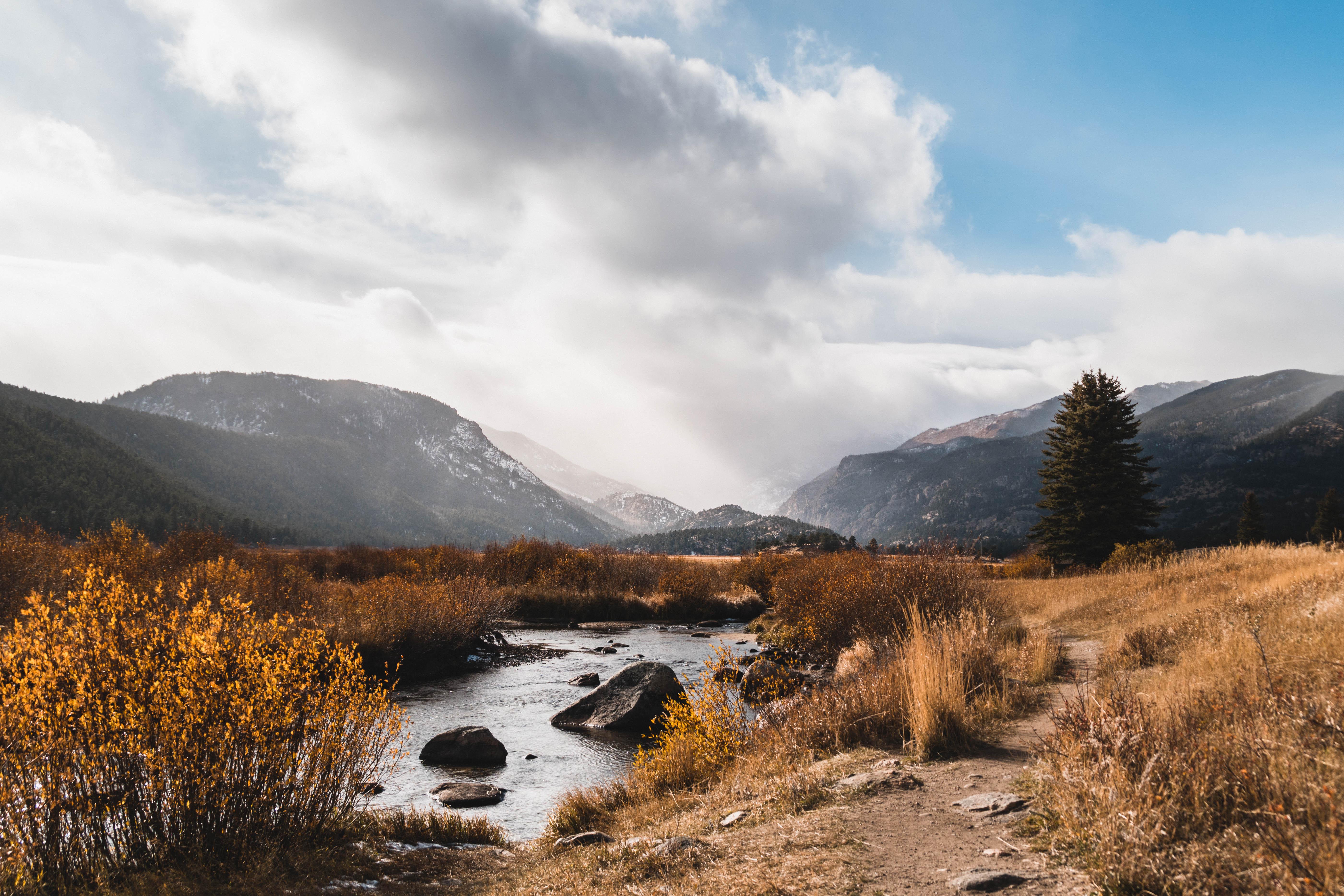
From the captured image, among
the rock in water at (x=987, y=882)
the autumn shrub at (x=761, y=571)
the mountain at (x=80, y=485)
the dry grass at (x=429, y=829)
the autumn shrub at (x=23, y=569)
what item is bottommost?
the autumn shrub at (x=761, y=571)

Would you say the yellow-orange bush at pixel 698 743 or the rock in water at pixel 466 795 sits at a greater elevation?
the yellow-orange bush at pixel 698 743

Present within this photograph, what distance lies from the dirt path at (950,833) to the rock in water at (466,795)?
7.64 meters

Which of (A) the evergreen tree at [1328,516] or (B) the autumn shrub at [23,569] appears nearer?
(B) the autumn shrub at [23,569]

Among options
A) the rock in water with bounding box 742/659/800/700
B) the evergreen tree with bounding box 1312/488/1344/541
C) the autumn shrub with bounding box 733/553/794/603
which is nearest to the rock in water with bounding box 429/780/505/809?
the rock in water with bounding box 742/659/800/700

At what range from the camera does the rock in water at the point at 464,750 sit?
13641mm

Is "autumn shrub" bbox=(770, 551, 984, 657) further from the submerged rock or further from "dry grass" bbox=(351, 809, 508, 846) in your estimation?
"dry grass" bbox=(351, 809, 508, 846)

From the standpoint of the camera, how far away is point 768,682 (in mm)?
11773

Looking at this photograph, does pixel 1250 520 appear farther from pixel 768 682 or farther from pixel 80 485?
pixel 80 485

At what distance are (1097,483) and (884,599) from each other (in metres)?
26.8

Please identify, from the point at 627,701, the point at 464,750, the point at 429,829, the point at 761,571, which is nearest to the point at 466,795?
the point at 464,750

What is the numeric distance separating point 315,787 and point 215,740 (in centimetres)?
150

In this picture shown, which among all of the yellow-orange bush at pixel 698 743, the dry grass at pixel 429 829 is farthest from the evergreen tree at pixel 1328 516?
the dry grass at pixel 429 829

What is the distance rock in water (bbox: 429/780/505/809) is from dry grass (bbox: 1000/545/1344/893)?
30.3 feet

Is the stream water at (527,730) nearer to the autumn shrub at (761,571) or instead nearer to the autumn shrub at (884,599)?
the autumn shrub at (884,599)
